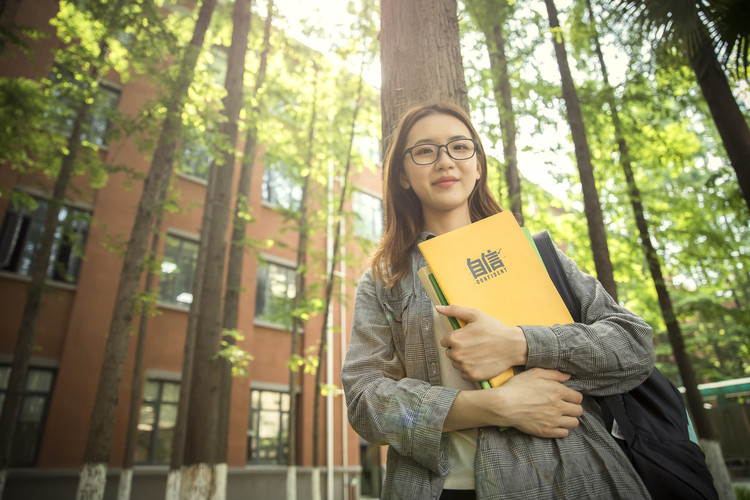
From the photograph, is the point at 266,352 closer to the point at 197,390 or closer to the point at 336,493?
the point at 336,493

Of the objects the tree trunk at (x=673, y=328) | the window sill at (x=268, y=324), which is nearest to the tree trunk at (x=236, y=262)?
the window sill at (x=268, y=324)

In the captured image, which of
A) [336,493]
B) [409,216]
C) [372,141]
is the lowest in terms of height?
[336,493]

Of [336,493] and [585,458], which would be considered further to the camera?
[336,493]

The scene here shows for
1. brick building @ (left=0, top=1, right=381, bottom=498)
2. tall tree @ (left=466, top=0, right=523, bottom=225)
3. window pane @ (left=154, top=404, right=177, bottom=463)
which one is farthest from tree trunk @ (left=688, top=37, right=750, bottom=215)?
window pane @ (left=154, top=404, right=177, bottom=463)

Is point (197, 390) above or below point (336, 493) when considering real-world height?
above

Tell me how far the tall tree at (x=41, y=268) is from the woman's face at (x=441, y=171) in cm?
807

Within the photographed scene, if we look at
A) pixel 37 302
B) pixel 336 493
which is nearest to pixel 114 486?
pixel 37 302

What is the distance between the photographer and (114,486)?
10.5 metres

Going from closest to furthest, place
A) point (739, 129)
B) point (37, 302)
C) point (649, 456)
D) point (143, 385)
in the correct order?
point (649, 456)
point (739, 129)
point (37, 302)
point (143, 385)

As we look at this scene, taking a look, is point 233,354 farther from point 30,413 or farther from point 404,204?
point 404,204

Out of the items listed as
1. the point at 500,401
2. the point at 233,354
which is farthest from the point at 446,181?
the point at 233,354

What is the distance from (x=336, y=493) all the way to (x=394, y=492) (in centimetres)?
1568

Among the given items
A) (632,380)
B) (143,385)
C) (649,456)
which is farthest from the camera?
(143,385)

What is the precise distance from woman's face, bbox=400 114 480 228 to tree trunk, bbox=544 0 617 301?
4.82 metres
